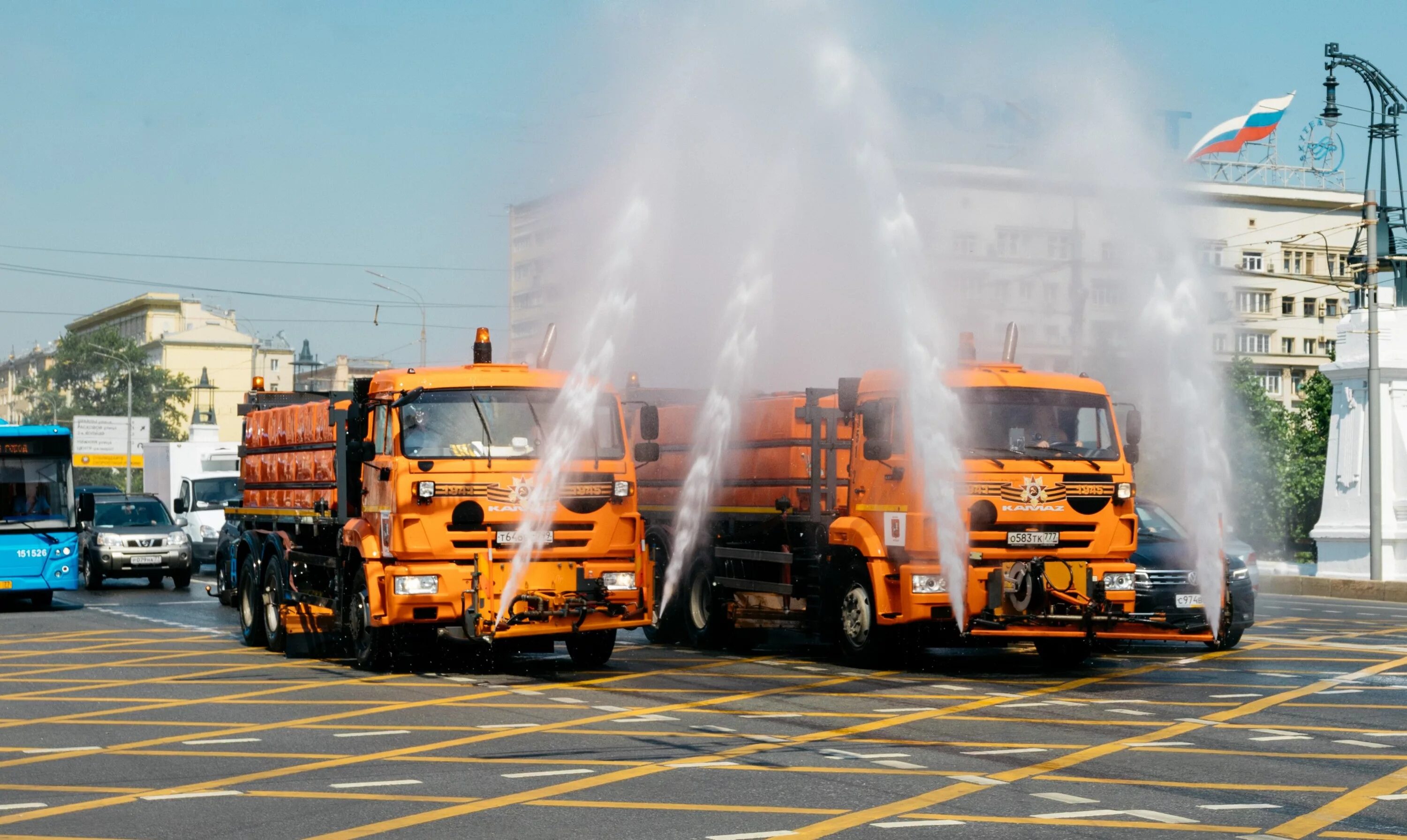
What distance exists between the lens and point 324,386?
12569 cm

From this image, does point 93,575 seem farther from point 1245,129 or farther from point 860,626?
point 1245,129

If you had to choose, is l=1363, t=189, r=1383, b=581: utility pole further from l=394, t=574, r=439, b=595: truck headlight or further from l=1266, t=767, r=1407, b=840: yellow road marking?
l=1266, t=767, r=1407, b=840: yellow road marking

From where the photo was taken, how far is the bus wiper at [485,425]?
1570 cm

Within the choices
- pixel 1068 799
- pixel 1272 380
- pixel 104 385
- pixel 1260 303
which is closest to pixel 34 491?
pixel 1068 799

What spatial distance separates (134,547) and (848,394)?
66.2ft

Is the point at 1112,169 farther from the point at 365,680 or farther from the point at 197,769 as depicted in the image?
the point at 197,769

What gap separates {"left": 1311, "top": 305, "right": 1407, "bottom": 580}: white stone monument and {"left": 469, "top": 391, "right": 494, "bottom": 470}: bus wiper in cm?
2435

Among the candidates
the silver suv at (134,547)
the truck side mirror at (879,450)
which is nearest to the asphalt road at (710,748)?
the truck side mirror at (879,450)

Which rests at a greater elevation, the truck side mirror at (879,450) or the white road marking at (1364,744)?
the truck side mirror at (879,450)

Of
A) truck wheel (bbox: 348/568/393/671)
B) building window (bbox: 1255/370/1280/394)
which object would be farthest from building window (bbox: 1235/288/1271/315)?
truck wheel (bbox: 348/568/393/671)

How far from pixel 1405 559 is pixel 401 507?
1034 inches

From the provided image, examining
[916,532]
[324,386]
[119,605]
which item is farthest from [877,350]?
[324,386]

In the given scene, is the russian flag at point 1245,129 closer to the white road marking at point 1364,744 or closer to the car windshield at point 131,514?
the car windshield at point 131,514

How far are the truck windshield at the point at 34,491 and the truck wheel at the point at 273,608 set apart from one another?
29.3 feet
